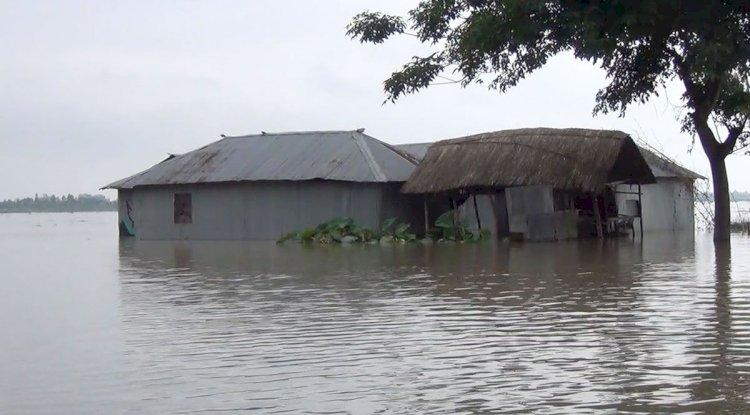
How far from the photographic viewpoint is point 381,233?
31.4 m

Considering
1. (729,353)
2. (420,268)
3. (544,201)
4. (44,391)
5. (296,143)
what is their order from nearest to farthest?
(44,391), (729,353), (420,268), (544,201), (296,143)

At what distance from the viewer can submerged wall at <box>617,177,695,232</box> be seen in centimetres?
3622

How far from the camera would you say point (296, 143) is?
36688 mm

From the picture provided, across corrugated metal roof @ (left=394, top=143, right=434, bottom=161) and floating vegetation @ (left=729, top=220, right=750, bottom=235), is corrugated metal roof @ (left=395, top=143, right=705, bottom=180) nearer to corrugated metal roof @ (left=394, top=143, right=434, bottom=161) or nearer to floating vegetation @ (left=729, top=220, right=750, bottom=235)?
floating vegetation @ (left=729, top=220, right=750, bottom=235)

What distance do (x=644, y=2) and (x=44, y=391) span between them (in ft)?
21.0

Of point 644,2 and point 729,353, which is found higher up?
point 644,2

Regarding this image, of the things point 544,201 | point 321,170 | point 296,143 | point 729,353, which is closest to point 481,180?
point 544,201

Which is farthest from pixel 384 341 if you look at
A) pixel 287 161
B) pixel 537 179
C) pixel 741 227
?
pixel 741 227

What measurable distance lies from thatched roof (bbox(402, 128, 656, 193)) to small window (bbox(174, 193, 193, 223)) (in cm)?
839

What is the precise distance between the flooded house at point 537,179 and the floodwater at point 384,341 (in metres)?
11.1

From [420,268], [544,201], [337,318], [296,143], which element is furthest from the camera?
[296,143]

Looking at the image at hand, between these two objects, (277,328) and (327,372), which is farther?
(277,328)

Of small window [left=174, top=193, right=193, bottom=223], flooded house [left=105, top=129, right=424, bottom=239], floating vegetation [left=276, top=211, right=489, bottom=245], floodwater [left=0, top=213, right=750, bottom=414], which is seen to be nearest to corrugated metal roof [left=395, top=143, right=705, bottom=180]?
flooded house [left=105, top=129, right=424, bottom=239]

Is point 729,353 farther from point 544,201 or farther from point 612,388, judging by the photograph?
point 544,201
